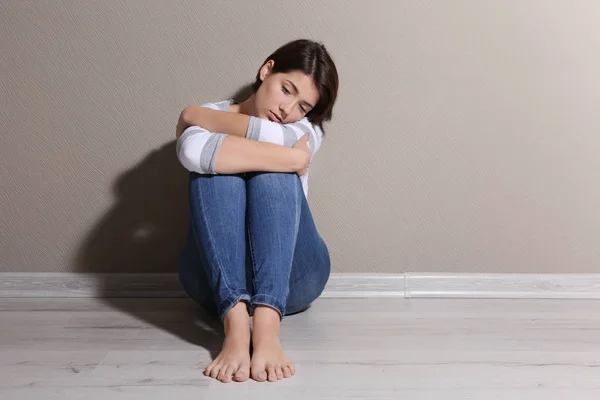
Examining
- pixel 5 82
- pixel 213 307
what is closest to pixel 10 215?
pixel 5 82

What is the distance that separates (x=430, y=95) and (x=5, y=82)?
120 cm

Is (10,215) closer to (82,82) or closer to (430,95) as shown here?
(82,82)

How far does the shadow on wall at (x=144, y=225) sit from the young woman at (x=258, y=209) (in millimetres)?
300

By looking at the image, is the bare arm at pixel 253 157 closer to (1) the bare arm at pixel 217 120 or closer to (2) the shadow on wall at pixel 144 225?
(1) the bare arm at pixel 217 120

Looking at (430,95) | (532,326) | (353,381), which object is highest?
(430,95)

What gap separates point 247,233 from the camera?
1.54 m

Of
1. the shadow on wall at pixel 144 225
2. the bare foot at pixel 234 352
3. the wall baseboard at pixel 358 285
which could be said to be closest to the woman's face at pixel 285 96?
the shadow on wall at pixel 144 225

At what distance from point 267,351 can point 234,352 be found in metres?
0.07

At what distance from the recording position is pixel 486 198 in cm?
202

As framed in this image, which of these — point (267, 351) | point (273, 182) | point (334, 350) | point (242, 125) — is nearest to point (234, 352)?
point (267, 351)

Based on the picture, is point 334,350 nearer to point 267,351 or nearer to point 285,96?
point 267,351

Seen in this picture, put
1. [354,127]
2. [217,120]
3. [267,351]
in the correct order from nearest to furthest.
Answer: [267,351], [217,120], [354,127]

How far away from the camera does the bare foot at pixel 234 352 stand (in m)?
1.34

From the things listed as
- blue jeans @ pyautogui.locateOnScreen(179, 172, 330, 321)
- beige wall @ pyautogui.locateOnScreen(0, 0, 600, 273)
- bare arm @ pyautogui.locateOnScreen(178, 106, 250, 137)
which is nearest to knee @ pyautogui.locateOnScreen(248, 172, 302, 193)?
blue jeans @ pyautogui.locateOnScreen(179, 172, 330, 321)
